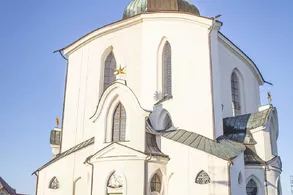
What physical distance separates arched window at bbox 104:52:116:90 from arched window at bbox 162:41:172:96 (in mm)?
3478

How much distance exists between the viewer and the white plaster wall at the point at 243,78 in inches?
829

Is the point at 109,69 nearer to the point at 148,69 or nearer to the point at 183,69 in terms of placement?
the point at 148,69

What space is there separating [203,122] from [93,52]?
28.2ft

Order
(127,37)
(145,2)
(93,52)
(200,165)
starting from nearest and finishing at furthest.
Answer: (200,165), (127,37), (93,52), (145,2)

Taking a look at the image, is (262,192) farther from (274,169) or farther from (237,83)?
(237,83)

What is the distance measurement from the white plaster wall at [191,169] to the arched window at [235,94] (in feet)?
23.6

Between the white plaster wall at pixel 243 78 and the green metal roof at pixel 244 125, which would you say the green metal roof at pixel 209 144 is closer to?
the green metal roof at pixel 244 125

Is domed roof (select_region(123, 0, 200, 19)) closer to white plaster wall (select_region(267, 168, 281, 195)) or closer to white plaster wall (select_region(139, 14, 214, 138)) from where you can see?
white plaster wall (select_region(139, 14, 214, 138))

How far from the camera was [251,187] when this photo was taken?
17.9 metres

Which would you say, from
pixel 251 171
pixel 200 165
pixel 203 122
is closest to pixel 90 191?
pixel 200 165

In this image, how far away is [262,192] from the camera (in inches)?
703

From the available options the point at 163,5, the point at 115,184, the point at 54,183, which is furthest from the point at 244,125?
the point at 54,183

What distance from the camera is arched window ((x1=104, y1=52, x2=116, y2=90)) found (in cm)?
2158

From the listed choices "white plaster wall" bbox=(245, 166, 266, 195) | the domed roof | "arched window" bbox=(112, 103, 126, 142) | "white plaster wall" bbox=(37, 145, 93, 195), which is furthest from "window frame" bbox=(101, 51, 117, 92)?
"white plaster wall" bbox=(245, 166, 266, 195)
